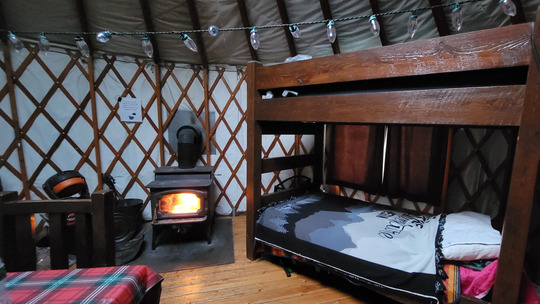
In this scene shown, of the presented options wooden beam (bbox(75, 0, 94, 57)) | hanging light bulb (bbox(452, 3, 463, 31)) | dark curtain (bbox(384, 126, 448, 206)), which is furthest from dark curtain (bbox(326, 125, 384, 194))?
wooden beam (bbox(75, 0, 94, 57))

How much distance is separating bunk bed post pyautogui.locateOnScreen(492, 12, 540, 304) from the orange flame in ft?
6.63

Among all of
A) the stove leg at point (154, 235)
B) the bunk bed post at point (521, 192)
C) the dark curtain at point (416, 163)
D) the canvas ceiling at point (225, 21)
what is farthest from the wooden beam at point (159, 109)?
the bunk bed post at point (521, 192)

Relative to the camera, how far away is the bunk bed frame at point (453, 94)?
86 centimetres

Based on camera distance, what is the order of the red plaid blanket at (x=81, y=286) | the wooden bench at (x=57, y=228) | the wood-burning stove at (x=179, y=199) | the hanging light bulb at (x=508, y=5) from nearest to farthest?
the red plaid blanket at (x=81, y=286) → the wooden bench at (x=57, y=228) → the hanging light bulb at (x=508, y=5) → the wood-burning stove at (x=179, y=199)

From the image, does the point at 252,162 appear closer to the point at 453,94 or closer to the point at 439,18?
the point at 453,94

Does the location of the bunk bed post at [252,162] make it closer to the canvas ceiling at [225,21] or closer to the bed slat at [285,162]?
the bed slat at [285,162]

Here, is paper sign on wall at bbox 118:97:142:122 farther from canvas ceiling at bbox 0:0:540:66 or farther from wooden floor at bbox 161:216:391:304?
wooden floor at bbox 161:216:391:304

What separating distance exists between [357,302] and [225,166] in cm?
204

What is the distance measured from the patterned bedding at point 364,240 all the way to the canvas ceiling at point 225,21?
1731 millimetres

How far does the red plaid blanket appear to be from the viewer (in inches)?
22.4

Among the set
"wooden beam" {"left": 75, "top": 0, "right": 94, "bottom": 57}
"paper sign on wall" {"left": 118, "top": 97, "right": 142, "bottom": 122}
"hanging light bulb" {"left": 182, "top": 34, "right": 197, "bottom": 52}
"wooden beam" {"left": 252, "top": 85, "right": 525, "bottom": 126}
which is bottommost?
"wooden beam" {"left": 252, "top": 85, "right": 525, "bottom": 126}

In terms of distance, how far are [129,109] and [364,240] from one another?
2734 mm

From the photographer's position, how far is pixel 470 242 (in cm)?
107

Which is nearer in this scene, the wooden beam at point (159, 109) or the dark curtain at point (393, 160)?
the dark curtain at point (393, 160)
